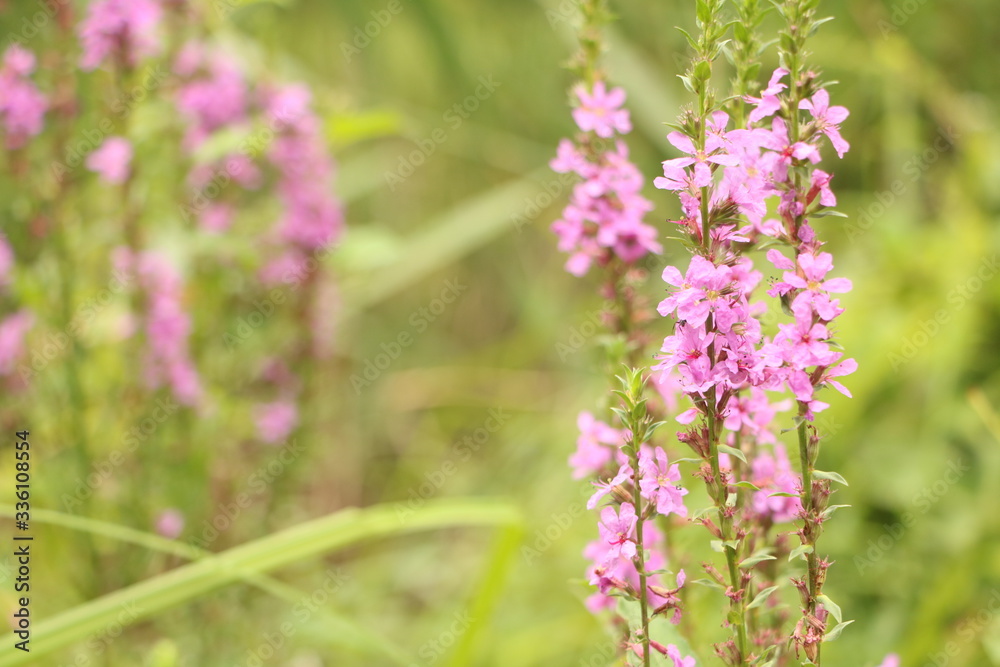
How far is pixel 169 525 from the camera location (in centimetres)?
329

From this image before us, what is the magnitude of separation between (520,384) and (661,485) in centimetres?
455

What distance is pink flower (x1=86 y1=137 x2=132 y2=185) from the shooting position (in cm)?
294

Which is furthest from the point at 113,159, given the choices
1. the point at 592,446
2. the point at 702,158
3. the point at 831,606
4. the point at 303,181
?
the point at 831,606

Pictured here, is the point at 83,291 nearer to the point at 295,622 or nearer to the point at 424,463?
the point at 295,622

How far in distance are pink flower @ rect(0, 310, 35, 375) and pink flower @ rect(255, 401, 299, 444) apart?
90 centimetres

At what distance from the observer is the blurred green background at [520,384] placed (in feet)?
10.6

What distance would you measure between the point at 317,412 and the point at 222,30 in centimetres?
158

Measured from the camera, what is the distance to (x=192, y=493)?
139 inches

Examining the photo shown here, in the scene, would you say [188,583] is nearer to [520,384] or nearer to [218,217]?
[218,217]

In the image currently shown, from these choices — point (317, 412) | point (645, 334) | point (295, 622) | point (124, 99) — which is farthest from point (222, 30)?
point (645, 334)

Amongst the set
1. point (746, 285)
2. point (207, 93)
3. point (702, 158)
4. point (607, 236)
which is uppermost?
point (207, 93)

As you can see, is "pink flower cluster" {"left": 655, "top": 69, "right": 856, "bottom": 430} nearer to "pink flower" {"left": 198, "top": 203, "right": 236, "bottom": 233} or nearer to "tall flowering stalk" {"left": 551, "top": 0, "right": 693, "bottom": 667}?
"tall flowering stalk" {"left": 551, "top": 0, "right": 693, "bottom": 667}

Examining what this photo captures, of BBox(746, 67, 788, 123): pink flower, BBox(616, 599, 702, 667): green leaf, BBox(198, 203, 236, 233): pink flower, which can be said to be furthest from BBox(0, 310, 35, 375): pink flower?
BBox(746, 67, 788, 123): pink flower

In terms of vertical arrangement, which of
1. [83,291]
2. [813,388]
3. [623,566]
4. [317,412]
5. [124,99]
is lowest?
[623,566]
